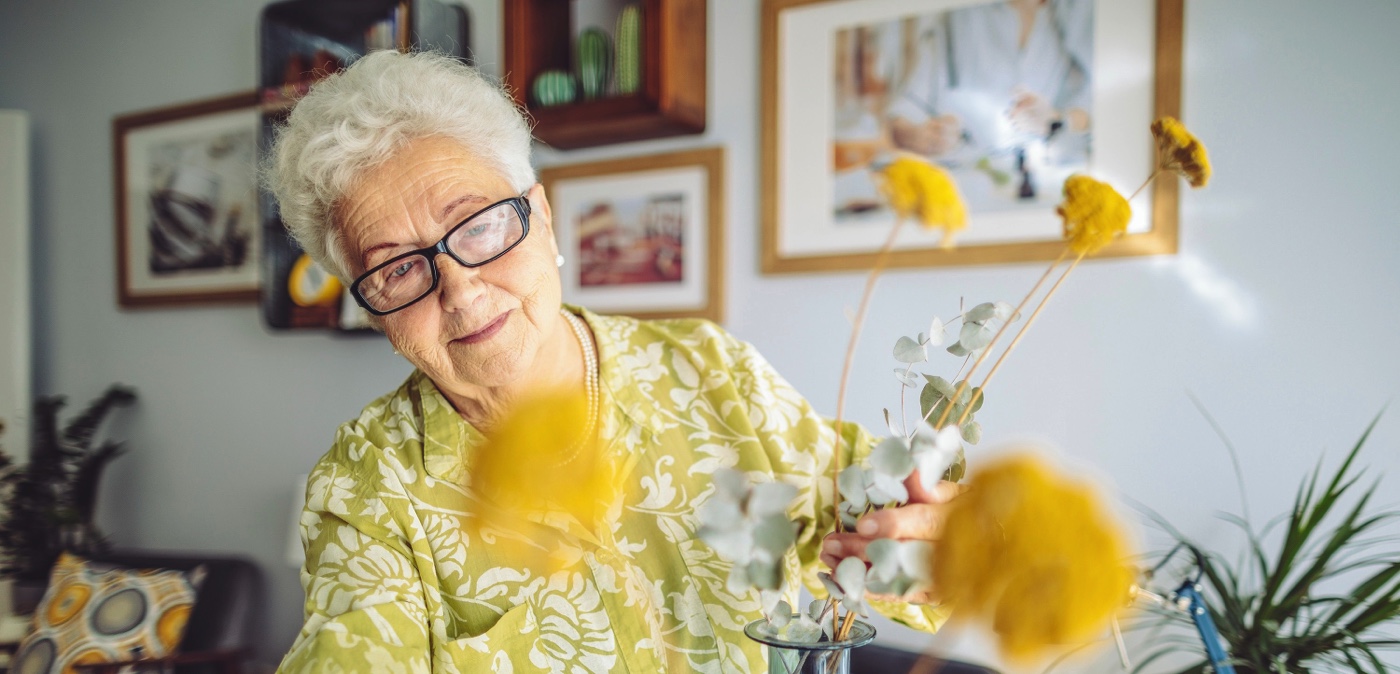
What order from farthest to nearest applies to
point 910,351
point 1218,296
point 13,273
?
1. point 13,273
2. point 1218,296
3. point 910,351

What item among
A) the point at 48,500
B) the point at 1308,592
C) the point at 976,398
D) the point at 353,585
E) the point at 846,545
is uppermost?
the point at 976,398

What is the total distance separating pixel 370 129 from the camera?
0.86 metres

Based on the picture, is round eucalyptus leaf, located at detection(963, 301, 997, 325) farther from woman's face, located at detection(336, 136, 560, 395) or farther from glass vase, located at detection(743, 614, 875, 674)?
woman's face, located at detection(336, 136, 560, 395)

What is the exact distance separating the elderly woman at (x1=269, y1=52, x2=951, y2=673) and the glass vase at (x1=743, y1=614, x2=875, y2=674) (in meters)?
0.36

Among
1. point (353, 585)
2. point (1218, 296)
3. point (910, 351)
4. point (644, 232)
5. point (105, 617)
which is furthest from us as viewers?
point (105, 617)

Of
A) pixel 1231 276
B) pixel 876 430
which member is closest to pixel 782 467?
pixel 876 430

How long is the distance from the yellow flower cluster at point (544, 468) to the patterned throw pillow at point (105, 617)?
222 centimetres

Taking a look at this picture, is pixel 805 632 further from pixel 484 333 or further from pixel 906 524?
pixel 484 333

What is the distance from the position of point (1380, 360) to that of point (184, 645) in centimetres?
324

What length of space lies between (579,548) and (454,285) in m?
0.33

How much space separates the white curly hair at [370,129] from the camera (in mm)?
867

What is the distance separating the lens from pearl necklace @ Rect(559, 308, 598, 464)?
99 cm

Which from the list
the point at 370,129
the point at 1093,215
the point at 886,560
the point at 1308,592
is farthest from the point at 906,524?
the point at 1308,592

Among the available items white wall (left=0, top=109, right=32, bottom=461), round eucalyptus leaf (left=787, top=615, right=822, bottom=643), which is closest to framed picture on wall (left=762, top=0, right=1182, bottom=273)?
round eucalyptus leaf (left=787, top=615, right=822, bottom=643)
